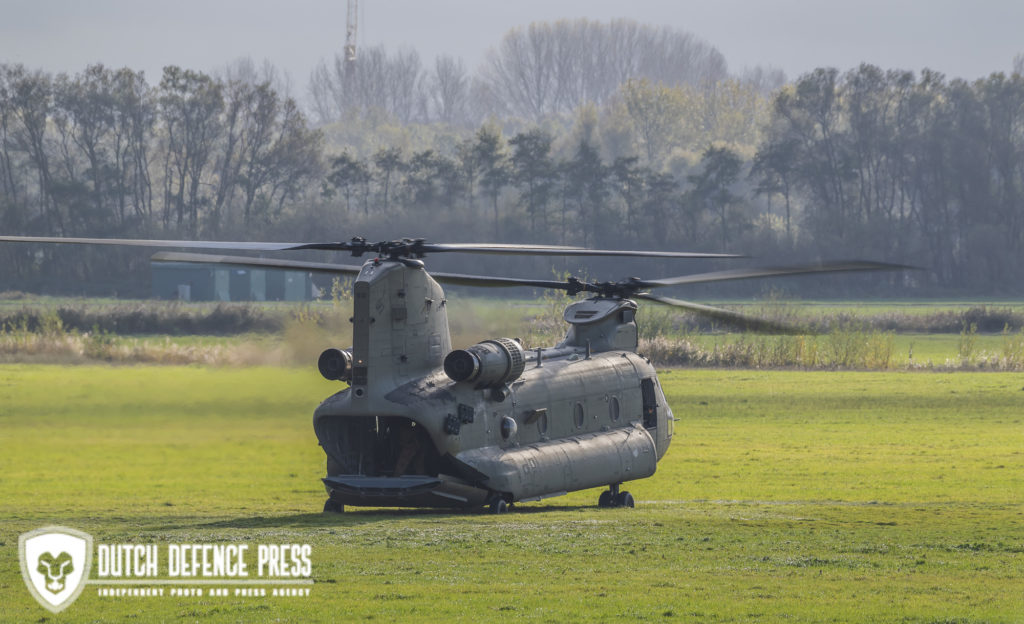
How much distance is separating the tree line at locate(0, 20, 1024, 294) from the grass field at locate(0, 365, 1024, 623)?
6336cm

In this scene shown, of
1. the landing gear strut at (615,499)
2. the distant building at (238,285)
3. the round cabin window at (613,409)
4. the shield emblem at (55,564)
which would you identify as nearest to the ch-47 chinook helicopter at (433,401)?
the landing gear strut at (615,499)

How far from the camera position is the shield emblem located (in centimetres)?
1541

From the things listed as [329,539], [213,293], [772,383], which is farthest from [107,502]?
[213,293]

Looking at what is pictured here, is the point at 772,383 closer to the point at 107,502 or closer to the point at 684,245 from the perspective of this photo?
the point at 107,502

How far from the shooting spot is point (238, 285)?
8812cm

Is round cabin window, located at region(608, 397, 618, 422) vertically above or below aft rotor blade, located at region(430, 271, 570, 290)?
below

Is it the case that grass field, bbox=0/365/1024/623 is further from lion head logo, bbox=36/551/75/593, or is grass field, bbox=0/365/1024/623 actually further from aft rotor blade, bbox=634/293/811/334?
aft rotor blade, bbox=634/293/811/334

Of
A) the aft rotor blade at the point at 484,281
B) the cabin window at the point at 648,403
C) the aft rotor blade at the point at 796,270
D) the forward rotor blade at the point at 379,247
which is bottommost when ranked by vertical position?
the cabin window at the point at 648,403

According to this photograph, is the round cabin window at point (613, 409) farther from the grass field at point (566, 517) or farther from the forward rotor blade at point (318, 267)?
the forward rotor blade at point (318, 267)

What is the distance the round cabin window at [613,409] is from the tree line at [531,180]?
256 feet

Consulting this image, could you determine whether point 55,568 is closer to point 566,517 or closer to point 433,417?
point 433,417

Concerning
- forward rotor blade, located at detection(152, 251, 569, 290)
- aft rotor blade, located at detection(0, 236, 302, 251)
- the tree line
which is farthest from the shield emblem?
the tree line

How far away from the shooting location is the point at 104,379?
4012 cm

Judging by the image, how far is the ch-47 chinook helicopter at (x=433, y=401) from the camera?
2180cm
